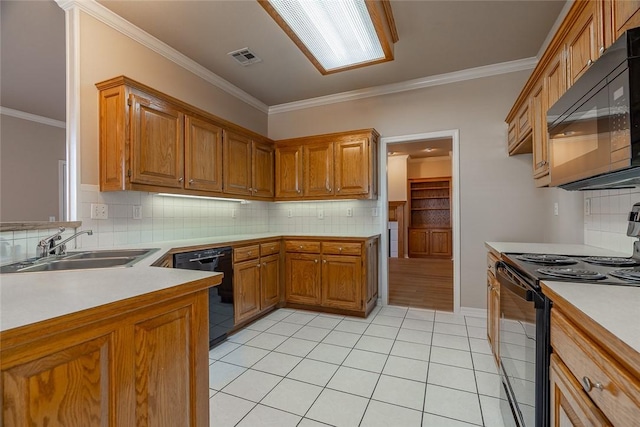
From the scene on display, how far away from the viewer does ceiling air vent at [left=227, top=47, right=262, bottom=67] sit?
2863mm

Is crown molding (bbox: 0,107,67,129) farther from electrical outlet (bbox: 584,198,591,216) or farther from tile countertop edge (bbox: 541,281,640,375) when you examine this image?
electrical outlet (bbox: 584,198,591,216)

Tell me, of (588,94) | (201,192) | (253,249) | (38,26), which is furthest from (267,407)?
(38,26)

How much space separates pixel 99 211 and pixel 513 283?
2.70 m

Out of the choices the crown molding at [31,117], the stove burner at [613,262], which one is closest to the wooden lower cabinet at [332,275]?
the stove burner at [613,262]

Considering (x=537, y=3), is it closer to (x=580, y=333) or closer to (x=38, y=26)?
(x=580, y=333)

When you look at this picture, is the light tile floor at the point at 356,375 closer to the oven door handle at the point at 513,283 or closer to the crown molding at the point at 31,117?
the oven door handle at the point at 513,283

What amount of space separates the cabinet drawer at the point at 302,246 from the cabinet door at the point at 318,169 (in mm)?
657

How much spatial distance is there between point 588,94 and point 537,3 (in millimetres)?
1541

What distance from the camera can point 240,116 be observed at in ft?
12.5

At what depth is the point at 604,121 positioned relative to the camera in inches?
46.2

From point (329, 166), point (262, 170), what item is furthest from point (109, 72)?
point (329, 166)

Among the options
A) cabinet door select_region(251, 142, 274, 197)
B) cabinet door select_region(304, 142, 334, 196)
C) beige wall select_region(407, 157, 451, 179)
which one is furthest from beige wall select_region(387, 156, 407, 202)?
cabinet door select_region(251, 142, 274, 197)

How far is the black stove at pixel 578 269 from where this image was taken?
1086mm

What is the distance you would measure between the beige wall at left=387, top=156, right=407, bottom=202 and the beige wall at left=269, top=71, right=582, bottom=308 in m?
4.19
